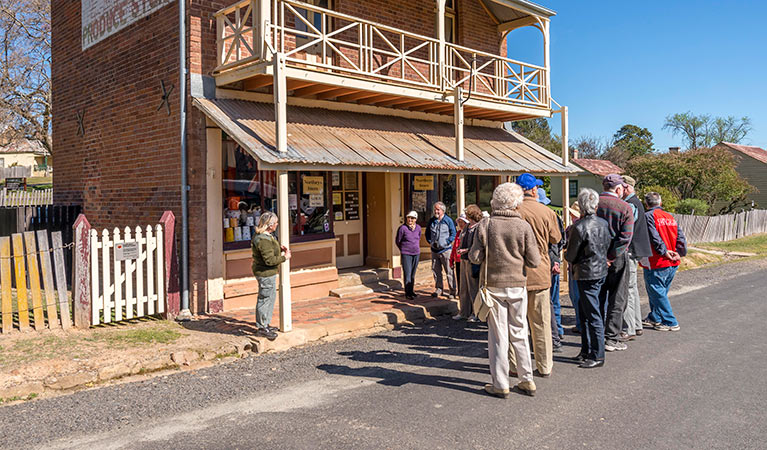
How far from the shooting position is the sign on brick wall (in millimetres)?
9820

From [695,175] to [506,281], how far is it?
26370mm

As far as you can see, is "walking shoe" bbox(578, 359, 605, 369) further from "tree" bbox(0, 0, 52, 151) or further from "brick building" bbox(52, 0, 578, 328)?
"tree" bbox(0, 0, 52, 151)

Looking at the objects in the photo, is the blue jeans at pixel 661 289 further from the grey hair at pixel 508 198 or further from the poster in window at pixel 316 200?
the poster in window at pixel 316 200

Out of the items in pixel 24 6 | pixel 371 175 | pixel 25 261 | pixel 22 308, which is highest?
pixel 24 6

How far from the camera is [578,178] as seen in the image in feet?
141

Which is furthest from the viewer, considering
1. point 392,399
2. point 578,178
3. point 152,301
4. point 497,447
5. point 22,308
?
point 578,178

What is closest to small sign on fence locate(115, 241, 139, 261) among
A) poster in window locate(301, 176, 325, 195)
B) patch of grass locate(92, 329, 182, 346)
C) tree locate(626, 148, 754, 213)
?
patch of grass locate(92, 329, 182, 346)

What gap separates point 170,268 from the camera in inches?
336

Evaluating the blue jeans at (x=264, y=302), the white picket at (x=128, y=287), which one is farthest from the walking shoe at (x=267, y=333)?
the white picket at (x=128, y=287)

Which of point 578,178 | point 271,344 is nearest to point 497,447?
point 271,344

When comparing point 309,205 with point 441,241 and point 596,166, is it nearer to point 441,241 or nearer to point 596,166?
point 441,241

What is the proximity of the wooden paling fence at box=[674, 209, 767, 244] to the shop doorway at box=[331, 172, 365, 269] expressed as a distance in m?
13.3

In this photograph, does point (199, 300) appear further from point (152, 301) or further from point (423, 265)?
point (423, 265)

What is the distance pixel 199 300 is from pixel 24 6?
2458cm
